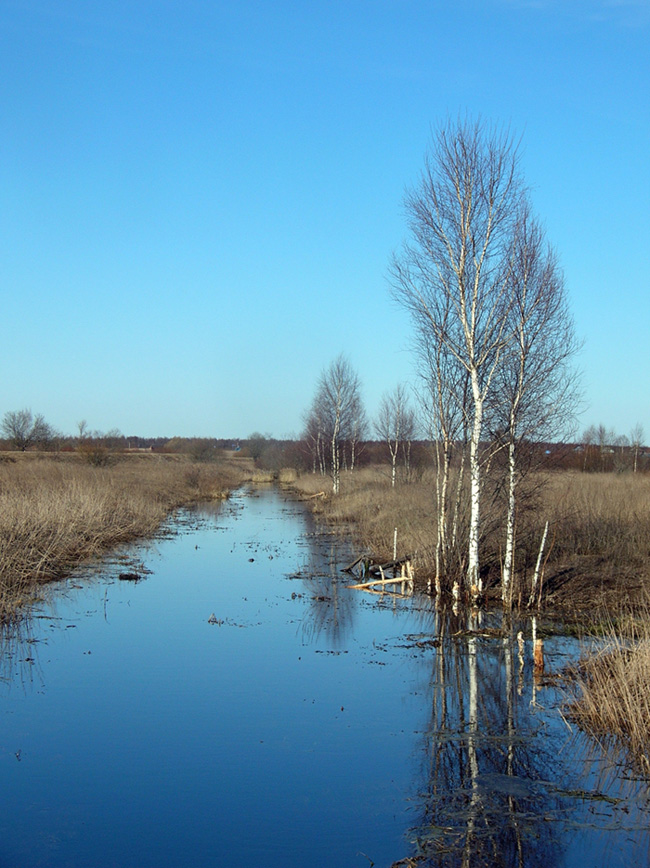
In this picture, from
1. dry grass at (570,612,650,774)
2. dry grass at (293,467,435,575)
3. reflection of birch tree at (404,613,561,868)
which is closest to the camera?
reflection of birch tree at (404,613,561,868)

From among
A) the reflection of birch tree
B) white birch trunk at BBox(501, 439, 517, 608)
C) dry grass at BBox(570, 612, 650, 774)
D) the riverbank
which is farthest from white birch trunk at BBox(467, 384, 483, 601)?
dry grass at BBox(570, 612, 650, 774)

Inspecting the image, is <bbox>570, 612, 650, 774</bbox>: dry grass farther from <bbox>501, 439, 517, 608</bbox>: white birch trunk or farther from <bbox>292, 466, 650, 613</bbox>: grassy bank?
<bbox>292, 466, 650, 613</bbox>: grassy bank

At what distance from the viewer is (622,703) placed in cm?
760

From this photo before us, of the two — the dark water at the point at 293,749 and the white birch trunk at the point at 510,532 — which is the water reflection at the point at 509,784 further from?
the white birch trunk at the point at 510,532

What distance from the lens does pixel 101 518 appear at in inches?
870

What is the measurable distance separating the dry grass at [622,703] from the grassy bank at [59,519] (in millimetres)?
8971

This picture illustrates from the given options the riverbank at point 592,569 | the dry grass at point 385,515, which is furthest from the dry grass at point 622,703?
the dry grass at point 385,515

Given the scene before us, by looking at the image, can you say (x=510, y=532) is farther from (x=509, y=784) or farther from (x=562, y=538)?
(x=509, y=784)

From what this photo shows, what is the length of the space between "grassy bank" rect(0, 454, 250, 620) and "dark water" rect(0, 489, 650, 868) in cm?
237

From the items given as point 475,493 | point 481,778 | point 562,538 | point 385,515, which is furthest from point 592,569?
Result: point 481,778

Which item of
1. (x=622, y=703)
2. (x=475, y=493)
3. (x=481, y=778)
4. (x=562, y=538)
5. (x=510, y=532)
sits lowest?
(x=481, y=778)

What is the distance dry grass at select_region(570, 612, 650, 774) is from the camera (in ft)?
23.7

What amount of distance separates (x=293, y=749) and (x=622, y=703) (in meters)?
3.27

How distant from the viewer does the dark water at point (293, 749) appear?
562cm
